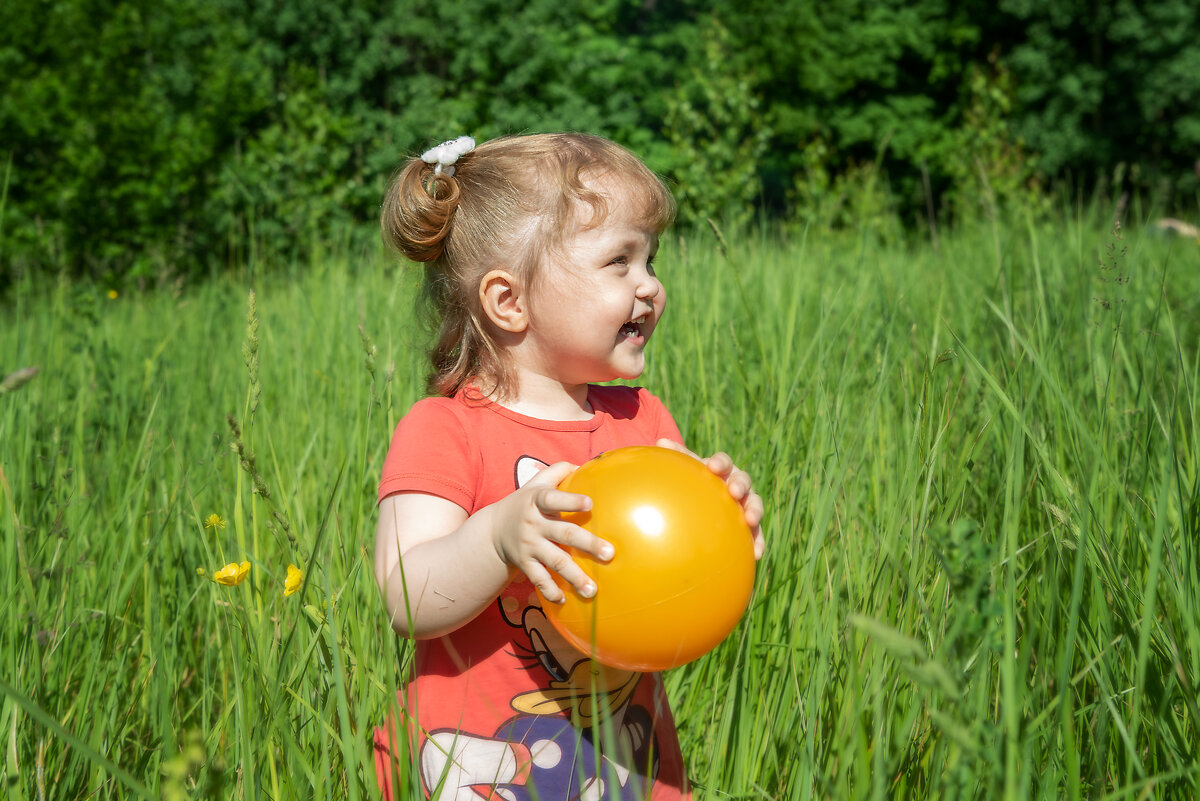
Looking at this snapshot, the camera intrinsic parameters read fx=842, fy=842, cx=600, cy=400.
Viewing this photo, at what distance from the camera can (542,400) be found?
1455 millimetres

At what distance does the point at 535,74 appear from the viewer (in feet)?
41.1

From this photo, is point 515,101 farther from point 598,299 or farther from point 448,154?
point 598,299

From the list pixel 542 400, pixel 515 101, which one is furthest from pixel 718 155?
pixel 542 400

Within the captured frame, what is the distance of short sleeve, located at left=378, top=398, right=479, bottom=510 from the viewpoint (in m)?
1.24

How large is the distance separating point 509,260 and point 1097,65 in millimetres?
21986

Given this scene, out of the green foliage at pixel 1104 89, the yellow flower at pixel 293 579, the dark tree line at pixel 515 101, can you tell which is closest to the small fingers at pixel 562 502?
the yellow flower at pixel 293 579

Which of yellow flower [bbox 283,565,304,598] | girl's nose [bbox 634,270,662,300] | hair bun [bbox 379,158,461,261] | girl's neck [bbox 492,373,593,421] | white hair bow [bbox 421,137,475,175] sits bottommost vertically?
yellow flower [bbox 283,565,304,598]

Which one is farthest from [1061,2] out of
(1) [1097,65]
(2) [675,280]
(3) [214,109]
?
(2) [675,280]

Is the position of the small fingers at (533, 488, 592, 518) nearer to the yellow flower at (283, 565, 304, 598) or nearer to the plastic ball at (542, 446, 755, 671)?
the plastic ball at (542, 446, 755, 671)

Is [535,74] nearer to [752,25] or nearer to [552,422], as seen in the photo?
[752,25]

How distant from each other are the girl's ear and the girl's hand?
43 centimetres

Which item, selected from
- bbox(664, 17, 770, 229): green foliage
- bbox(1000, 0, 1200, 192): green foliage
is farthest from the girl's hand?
bbox(1000, 0, 1200, 192): green foliage

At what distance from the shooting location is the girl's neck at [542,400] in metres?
1.44

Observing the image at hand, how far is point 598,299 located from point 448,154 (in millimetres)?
458
